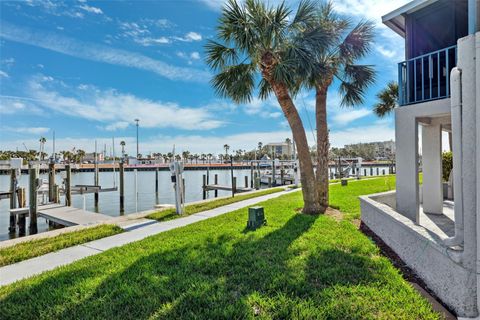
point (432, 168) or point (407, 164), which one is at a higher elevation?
point (407, 164)

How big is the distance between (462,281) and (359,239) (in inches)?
99.6

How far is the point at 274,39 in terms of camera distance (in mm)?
7316

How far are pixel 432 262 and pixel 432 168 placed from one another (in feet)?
12.6

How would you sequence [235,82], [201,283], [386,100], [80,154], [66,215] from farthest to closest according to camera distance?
1. [80,154]
2. [386,100]
3. [66,215]
4. [235,82]
5. [201,283]

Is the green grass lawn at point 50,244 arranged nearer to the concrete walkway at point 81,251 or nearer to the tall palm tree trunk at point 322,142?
the concrete walkway at point 81,251

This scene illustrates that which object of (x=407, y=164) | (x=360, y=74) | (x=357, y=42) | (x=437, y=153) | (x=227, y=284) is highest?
(x=357, y=42)

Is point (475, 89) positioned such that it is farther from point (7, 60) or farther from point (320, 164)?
point (7, 60)

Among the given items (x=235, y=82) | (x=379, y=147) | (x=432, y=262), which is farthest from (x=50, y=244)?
(x=379, y=147)

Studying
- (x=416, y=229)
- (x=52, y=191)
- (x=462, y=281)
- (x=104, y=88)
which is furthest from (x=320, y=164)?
(x=104, y=88)

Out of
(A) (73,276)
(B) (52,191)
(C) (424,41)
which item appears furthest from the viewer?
(B) (52,191)

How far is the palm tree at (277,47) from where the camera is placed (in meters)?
7.11

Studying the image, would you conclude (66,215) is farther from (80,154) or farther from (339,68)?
(80,154)

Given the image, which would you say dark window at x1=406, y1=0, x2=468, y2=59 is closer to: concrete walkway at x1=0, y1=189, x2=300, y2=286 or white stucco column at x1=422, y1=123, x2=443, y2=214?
white stucco column at x1=422, y1=123, x2=443, y2=214

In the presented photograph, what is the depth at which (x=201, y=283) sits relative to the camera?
3467 mm
